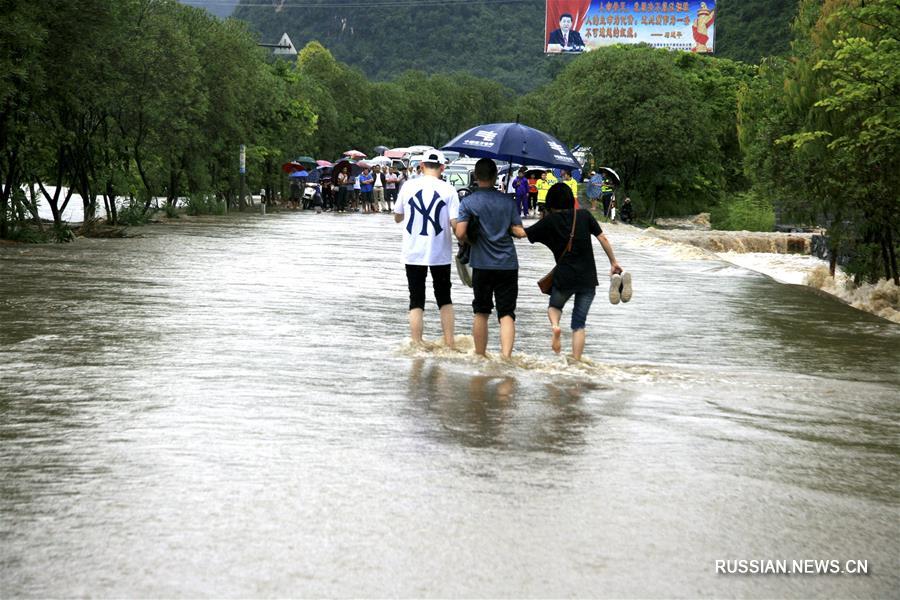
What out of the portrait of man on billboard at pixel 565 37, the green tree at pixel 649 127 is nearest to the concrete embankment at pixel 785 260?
the green tree at pixel 649 127

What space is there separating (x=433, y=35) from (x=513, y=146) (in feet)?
491

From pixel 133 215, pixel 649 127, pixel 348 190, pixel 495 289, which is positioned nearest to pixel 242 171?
pixel 348 190

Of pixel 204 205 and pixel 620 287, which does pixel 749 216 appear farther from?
pixel 620 287

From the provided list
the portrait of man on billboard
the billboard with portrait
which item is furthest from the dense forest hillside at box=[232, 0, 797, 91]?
the billboard with portrait

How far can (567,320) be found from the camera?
16.4 meters

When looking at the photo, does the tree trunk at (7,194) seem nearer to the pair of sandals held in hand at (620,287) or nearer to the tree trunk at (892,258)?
the tree trunk at (892,258)

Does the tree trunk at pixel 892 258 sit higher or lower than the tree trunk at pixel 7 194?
lower

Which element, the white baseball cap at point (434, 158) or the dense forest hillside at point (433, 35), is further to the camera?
the dense forest hillside at point (433, 35)

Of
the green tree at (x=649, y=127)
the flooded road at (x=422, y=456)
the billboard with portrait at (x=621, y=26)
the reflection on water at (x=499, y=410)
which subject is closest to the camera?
the flooded road at (x=422, y=456)

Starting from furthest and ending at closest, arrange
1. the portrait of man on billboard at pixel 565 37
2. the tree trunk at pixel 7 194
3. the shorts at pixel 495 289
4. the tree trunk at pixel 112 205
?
the portrait of man on billboard at pixel 565 37
the tree trunk at pixel 112 205
the tree trunk at pixel 7 194
the shorts at pixel 495 289

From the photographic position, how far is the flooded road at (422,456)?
19.6ft

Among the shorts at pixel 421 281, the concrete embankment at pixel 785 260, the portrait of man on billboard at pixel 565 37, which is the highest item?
the portrait of man on billboard at pixel 565 37

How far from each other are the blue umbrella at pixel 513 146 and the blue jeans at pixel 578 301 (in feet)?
8.74

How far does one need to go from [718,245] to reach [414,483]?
3518cm
